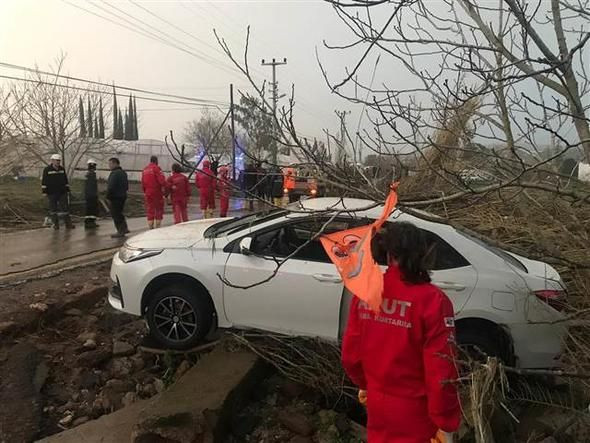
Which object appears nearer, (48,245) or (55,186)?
(48,245)

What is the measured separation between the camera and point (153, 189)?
11938 mm

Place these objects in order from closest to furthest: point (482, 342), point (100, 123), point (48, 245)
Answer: point (482, 342) < point (48, 245) < point (100, 123)

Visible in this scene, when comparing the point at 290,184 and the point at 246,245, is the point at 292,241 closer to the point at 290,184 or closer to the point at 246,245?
the point at 246,245

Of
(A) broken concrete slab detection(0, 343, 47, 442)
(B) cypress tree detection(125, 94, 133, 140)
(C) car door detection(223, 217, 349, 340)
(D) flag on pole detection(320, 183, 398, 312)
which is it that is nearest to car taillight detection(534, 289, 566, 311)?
(C) car door detection(223, 217, 349, 340)

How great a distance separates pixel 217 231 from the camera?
5609 millimetres

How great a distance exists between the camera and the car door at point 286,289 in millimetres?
4832

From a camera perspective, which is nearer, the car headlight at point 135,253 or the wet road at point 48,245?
the car headlight at point 135,253

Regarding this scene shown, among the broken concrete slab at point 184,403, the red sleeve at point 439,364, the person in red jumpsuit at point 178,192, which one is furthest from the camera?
the person in red jumpsuit at point 178,192

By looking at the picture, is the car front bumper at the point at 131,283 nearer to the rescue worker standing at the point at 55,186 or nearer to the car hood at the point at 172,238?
the car hood at the point at 172,238

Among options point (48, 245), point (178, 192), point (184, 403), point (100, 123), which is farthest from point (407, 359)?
point (100, 123)

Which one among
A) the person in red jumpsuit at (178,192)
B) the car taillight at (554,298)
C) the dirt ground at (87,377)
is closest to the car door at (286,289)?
the dirt ground at (87,377)

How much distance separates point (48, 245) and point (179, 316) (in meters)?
7.15

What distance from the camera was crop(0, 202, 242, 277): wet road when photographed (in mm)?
9305

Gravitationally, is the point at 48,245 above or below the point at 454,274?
below
